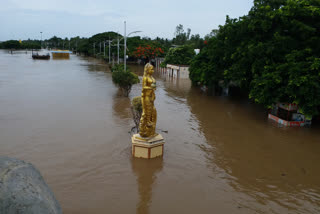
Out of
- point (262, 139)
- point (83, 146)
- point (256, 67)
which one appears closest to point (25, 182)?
point (83, 146)

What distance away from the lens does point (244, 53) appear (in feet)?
50.5

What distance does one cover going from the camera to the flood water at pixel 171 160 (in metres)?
6.89

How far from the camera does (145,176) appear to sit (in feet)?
26.8

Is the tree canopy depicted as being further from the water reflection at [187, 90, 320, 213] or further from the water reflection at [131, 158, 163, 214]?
the water reflection at [131, 158, 163, 214]

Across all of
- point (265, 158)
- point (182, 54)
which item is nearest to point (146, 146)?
point (265, 158)

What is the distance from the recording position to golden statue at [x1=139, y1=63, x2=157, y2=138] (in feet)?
28.8

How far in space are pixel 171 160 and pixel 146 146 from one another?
1058mm

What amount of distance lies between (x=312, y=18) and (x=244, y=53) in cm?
373

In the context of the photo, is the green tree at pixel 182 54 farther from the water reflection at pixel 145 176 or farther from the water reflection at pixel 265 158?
the water reflection at pixel 145 176

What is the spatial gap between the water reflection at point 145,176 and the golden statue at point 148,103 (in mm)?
919

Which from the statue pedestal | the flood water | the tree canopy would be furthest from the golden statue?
the tree canopy

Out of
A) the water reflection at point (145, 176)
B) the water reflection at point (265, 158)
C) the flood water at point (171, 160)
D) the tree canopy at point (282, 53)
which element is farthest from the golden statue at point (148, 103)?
the tree canopy at point (282, 53)

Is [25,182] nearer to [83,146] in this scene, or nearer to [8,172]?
[8,172]

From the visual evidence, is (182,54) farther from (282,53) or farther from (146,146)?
(146,146)
